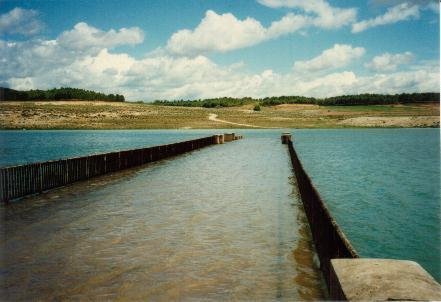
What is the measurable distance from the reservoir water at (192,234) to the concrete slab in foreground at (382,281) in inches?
117

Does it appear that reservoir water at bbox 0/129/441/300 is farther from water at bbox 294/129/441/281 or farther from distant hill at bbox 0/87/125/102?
distant hill at bbox 0/87/125/102

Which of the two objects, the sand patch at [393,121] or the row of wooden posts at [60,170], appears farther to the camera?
the sand patch at [393,121]

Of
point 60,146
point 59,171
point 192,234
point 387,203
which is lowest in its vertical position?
point 60,146

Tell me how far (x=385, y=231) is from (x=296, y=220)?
4850mm

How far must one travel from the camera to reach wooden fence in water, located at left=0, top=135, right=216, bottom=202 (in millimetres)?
14766

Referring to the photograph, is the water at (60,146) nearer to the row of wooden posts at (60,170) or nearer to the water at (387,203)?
the row of wooden posts at (60,170)

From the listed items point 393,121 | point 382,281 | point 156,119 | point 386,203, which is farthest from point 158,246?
point 393,121

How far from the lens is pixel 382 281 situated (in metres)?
3.39

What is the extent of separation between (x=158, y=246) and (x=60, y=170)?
1041 cm

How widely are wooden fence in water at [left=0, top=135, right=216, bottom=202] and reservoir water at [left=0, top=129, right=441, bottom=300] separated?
664 millimetres

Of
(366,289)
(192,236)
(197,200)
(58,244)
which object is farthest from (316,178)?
(366,289)

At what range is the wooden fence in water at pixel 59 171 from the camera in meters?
14.8

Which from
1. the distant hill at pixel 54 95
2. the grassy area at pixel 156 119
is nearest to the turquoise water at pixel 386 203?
the grassy area at pixel 156 119

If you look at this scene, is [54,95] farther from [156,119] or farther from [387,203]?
[387,203]
